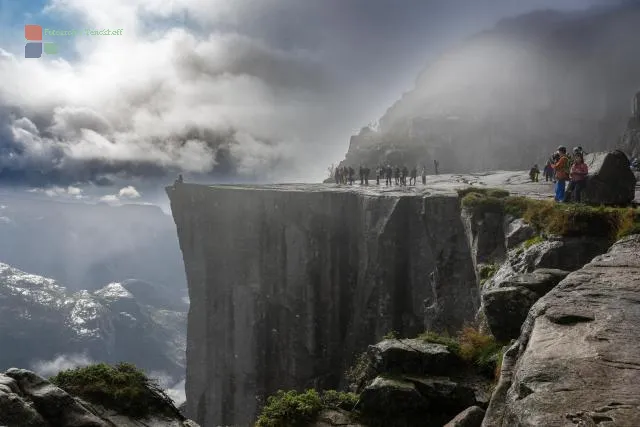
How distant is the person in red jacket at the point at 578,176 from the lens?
2502 cm

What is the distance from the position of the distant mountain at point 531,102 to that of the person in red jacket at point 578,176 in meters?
111

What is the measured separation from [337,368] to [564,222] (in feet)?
136

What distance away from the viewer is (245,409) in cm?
6756

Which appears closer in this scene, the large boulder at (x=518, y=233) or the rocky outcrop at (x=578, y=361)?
the rocky outcrop at (x=578, y=361)

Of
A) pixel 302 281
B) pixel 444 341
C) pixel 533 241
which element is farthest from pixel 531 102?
pixel 444 341

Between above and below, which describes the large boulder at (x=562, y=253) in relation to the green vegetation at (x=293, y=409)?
above

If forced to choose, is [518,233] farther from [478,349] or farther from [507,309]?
[507,309]

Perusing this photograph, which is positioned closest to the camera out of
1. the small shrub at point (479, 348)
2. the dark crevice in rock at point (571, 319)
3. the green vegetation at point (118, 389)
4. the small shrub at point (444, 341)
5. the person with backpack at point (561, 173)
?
the dark crevice in rock at point (571, 319)

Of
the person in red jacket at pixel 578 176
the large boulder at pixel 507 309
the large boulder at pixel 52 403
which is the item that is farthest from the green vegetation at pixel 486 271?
the large boulder at pixel 52 403

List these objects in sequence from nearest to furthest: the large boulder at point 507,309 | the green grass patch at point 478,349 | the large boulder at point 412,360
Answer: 1. the large boulder at point 507,309
2. the green grass patch at point 478,349
3. the large boulder at point 412,360

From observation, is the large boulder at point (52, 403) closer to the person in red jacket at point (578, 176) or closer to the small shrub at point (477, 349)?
the small shrub at point (477, 349)

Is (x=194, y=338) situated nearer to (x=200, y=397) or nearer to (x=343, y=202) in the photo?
(x=200, y=397)

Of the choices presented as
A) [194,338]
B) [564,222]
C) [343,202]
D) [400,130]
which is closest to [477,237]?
[564,222]

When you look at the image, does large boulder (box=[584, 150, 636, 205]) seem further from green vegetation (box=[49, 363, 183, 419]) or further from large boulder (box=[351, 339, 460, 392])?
green vegetation (box=[49, 363, 183, 419])
